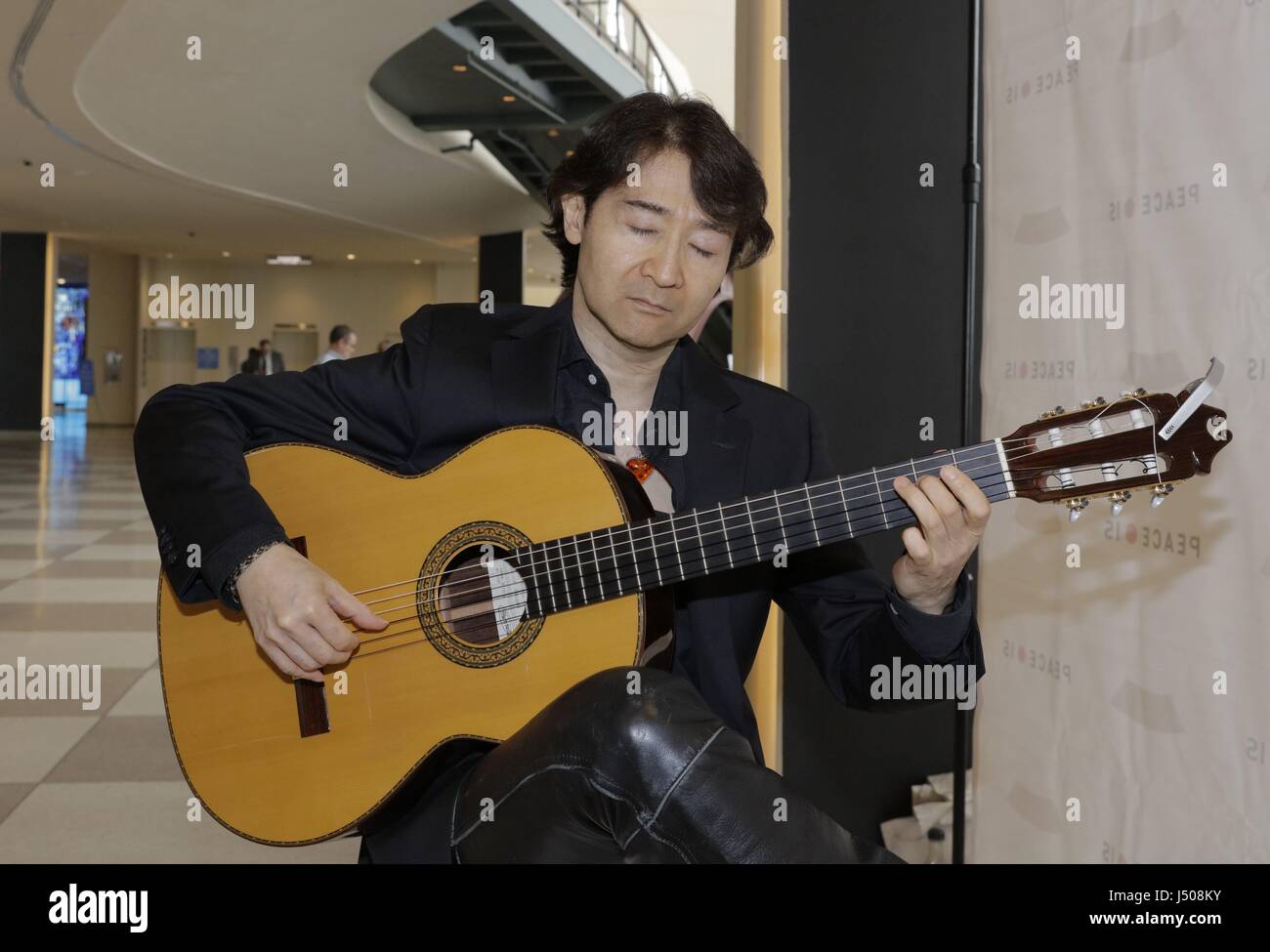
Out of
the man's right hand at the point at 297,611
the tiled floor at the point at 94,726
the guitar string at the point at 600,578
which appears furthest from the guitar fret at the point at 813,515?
→ the tiled floor at the point at 94,726

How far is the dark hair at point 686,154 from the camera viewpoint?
1729mm

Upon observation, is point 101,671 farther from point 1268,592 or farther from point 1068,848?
point 1268,592

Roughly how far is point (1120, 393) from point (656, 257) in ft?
2.68

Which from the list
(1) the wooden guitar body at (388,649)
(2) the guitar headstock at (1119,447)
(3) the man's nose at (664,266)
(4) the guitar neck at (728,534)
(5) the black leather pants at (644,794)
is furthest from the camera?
(3) the man's nose at (664,266)

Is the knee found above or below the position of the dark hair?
below

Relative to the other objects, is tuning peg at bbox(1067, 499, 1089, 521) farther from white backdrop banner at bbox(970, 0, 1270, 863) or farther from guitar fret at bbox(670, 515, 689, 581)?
guitar fret at bbox(670, 515, 689, 581)

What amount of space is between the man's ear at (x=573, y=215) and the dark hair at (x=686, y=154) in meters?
0.02

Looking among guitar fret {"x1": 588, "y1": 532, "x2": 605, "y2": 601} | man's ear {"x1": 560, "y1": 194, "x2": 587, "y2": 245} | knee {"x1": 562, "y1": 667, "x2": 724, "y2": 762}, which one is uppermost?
man's ear {"x1": 560, "y1": 194, "x2": 587, "y2": 245}

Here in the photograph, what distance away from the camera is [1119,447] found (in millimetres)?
1323

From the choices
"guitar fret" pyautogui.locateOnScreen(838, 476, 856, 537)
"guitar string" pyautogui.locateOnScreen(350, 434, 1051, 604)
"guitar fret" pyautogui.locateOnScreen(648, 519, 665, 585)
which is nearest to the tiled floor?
"guitar string" pyautogui.locateOnScreen(350, 434, 1051, 604)

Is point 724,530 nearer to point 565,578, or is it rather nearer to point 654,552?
point 654,552

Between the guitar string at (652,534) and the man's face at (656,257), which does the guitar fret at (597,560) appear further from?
the man's face at (656,257)

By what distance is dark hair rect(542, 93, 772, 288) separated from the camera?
68.1 inches
